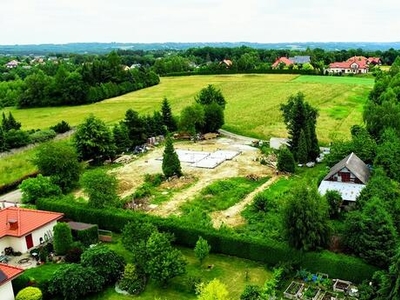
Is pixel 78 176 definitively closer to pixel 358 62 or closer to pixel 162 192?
pixel 162 192

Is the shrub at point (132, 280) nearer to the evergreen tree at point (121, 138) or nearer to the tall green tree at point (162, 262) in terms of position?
the tall green tree at point (162, 262)

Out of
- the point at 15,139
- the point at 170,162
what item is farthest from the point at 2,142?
the point at 170,162

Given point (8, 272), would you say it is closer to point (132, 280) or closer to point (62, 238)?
point (62, 238)

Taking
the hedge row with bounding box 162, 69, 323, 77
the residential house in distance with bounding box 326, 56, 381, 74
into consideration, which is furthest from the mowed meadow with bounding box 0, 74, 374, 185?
the residential house in distance with bounding box 326, 56, 381, 74

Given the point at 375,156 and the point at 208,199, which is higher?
the point at 375,156

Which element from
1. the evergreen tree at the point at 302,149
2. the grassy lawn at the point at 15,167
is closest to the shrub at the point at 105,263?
the grassy lawn at the point at 15,167

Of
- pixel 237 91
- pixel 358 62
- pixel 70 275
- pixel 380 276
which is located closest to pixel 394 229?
pixel 380 276
